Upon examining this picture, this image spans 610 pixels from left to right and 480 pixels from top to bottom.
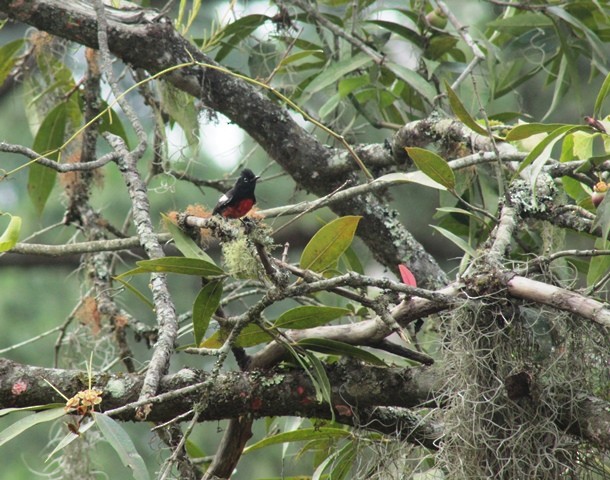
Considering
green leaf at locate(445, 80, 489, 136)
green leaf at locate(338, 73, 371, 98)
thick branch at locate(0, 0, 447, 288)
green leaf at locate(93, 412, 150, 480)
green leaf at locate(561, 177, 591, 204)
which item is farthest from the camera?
green leaf at locate(338, 73, 371, 98)

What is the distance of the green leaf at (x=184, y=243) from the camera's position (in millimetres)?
1782

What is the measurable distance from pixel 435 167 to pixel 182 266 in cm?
56

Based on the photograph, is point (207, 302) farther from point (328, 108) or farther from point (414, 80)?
point (414, 80)

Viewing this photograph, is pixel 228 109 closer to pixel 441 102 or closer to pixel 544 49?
pixel 441 102

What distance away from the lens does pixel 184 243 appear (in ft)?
5.98

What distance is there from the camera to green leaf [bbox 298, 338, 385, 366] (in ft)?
6.00

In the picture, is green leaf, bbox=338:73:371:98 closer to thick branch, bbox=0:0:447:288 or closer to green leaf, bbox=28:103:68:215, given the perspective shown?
thick branch, bbox=0:0:447:288

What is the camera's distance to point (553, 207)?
202cm

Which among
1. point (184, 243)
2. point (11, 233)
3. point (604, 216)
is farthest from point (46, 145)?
point (604, 216)

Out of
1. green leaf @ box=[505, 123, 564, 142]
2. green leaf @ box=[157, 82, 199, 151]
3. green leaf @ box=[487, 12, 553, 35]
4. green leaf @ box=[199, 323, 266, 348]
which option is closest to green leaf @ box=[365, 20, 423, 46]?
green leaf @ box=[487, 12, 553, 35]

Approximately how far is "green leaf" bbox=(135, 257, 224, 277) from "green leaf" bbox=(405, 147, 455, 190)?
464mm

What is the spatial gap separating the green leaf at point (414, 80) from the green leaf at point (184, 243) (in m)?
1.06

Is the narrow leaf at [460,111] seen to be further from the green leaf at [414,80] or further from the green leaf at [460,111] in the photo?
the green leaf at [414,80]

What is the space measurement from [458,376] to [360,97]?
54.4 inches
